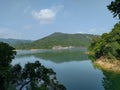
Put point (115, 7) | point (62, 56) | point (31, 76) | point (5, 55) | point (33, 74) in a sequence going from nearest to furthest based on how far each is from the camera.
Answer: point (115, 7)
point (33, 74)
point (31, 76)
point (5, 55)
point (62, 56)

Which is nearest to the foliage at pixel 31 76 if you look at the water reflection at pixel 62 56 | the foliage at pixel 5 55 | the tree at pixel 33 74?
the tree at pixel 33 74

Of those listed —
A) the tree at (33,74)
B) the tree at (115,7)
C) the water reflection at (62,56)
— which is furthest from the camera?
the water reflection at (62,56)

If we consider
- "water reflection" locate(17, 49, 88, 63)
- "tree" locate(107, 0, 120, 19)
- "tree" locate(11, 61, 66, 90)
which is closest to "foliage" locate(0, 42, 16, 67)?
"tree" locate(11, 61, 66, 90)

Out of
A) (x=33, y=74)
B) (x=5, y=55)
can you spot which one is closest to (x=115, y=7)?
(x=33, y=74)

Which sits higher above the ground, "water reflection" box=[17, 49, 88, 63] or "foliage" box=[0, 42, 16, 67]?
"foliage" box=[0, 42, 16, 67]

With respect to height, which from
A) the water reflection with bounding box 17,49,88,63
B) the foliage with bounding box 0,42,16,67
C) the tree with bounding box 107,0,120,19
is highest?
the tree with bounding box 107,0,120,19

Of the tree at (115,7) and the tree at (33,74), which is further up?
the tree at (115,7)

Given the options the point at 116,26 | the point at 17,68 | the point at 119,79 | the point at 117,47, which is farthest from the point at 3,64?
the point at 116,26

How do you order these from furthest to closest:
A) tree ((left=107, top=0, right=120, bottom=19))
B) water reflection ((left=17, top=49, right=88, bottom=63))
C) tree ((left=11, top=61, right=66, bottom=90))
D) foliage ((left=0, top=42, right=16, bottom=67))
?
water reflection ((left=17, top=49, right=88, bottom=63)) → foliage ((left=0, top=42, right=16, bottom=67)) → tree ((left=11, top=61, right=66, bottom=90)) → tree ((left=107, top=0, right=120, bottom=19))

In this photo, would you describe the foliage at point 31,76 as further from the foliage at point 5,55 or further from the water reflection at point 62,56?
the water reflection at point 62,56

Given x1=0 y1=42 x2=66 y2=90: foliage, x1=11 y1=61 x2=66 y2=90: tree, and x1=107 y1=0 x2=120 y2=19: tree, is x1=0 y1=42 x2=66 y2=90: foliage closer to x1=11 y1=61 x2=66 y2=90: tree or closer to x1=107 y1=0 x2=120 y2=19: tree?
x1=11 y1=61 x2=66 y2=90: tree

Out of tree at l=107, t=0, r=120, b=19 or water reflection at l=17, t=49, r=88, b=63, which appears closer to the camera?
tree at l=107, t=0, r=120, b=19

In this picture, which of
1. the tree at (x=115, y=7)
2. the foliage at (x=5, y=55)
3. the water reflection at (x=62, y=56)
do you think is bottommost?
the water reflection at (x=62, y=56)

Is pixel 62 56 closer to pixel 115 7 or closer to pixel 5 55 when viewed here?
pixel 5 55
